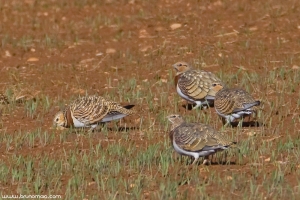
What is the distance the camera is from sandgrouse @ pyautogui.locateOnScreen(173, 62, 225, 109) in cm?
1405

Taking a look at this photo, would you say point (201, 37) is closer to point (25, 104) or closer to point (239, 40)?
point (239, 40)

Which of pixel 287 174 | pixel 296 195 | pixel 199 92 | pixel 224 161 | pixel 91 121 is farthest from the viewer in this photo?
pixel 199 92

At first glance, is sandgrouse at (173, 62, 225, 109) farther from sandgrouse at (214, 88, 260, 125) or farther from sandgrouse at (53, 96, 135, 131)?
sandgrouse at (53, 96, 135, 131)

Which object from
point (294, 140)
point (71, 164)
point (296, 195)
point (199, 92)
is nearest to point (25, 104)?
point (199, 92)

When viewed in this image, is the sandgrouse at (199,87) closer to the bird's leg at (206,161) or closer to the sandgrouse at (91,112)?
the sandgrouse at (91,112)

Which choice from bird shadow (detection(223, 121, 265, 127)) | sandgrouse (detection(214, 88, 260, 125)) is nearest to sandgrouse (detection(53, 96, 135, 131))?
sandgrouse (detection(214, 88, 260, 125))

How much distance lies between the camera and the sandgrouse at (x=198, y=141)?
1055 cm

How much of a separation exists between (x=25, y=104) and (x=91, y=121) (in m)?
2.13

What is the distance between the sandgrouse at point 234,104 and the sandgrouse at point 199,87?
949 millimetres

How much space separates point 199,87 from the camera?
14102mm

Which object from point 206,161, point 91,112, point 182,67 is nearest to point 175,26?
point 182,67

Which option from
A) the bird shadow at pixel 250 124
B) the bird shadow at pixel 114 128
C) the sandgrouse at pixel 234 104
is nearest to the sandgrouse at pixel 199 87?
the bird shadow at pixel 250 124

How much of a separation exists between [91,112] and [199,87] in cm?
200

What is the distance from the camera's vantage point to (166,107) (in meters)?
14.4
